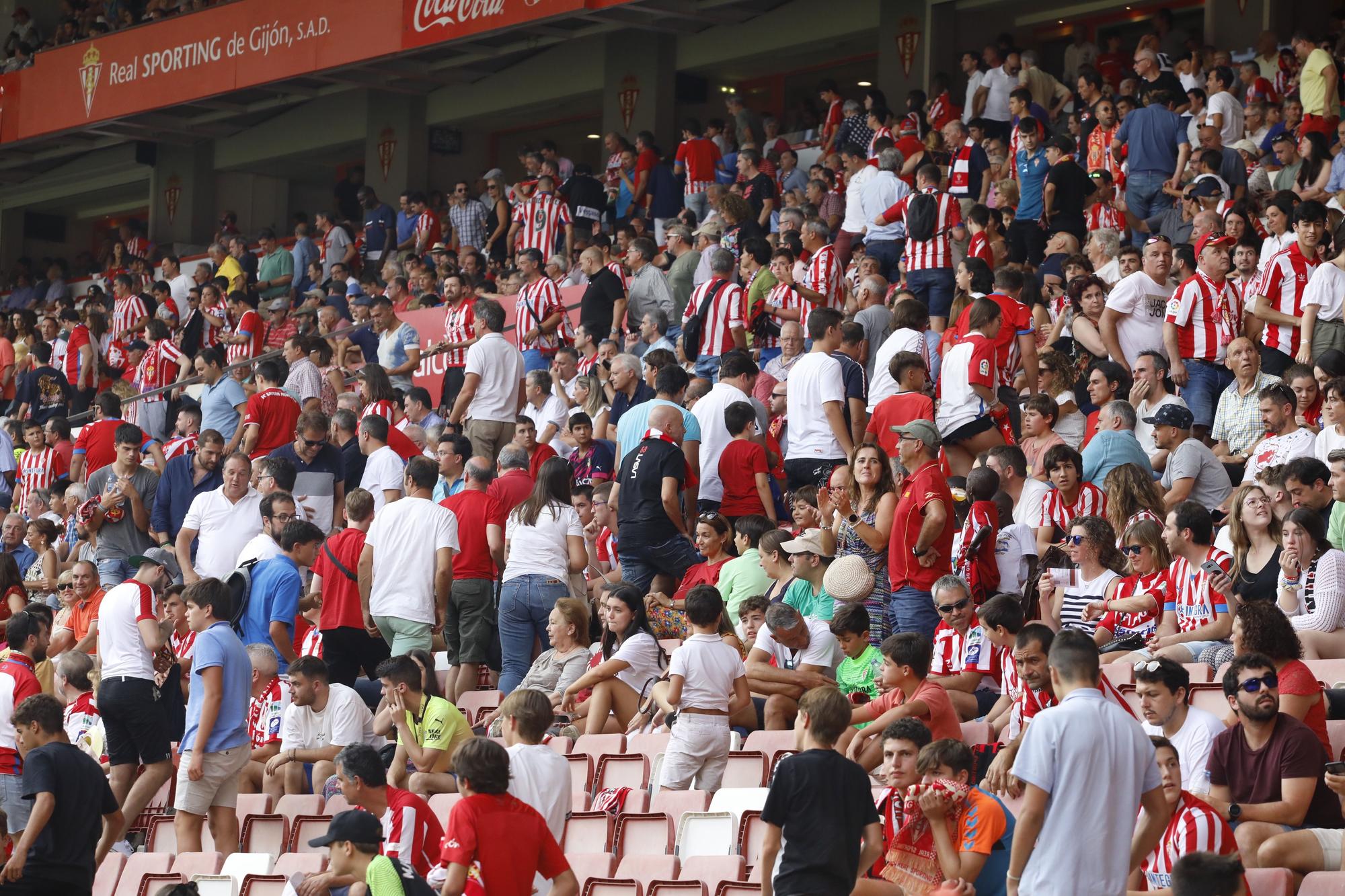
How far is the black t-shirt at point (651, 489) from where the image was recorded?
32.9 feet

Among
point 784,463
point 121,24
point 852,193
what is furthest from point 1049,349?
point 121,24

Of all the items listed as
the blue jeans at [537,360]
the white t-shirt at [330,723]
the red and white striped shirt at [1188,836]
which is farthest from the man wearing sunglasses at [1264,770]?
the blue jeans at [537,360]

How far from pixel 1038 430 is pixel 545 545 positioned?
304 cm

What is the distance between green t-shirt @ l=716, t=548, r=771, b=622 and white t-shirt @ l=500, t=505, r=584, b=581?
35.3 inches

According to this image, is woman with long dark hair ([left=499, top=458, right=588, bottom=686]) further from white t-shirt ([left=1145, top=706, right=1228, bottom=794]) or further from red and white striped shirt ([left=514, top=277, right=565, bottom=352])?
red and white striped shirt ([left=514, top=277, right=565, bottom=352])

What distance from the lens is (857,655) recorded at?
27.1 feet

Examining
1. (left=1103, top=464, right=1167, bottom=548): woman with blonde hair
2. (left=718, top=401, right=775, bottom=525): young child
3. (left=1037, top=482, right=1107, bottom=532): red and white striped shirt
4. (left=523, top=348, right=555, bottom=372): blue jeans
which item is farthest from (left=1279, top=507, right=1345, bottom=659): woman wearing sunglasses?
(left=523, top=348, right=555, bottom=372): blue jeans

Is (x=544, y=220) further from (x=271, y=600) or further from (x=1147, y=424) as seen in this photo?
(x=271, y=600)

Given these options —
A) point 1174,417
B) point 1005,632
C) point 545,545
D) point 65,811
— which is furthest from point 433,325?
point 1005,632

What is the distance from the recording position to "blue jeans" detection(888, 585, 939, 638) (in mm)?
8797

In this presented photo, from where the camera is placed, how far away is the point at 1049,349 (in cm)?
1157

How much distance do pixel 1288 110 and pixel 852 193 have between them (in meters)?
3.74

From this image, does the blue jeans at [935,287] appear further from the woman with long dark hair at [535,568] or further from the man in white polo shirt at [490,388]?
the woman with long dark hair at [535,568]

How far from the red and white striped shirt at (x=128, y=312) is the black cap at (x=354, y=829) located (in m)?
16.5
